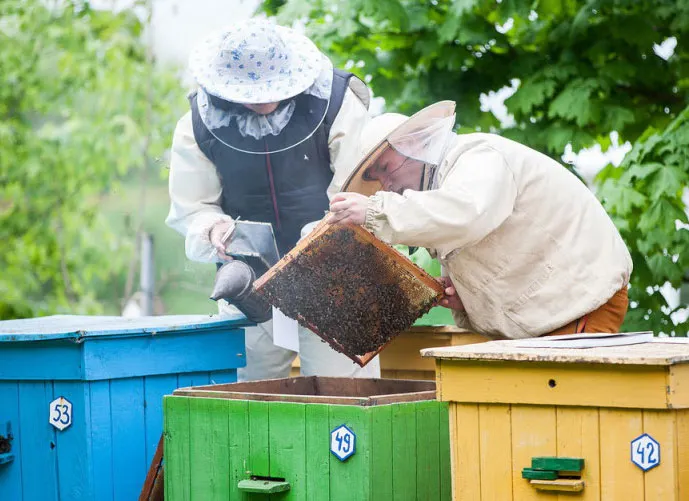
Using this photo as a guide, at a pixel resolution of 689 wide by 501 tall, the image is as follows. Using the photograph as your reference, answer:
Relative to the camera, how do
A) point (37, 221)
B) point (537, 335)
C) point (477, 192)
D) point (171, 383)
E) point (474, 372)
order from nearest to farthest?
point (474, 372)
point (477, 192)
point (537, 335)
point (171, 383)
point (37, 221)

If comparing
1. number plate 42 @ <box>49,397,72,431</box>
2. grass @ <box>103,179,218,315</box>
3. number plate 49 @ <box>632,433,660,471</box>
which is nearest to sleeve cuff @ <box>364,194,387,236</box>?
number plate 49 @ <box>632,433,660,471</box>

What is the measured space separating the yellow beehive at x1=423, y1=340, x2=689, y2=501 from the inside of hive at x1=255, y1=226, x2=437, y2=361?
0.59 m


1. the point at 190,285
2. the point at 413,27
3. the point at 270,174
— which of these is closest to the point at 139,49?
the point at 190,285

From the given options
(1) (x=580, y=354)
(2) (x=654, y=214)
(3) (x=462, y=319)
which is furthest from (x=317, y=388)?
(2) (x=654, y=214)

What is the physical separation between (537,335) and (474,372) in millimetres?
632

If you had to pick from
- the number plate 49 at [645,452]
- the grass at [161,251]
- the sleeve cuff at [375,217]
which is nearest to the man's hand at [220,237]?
the sleeve cuff at [375,217]

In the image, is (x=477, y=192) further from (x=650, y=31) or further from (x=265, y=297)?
(x=650, y=31)

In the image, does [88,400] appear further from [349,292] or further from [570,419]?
[570,419]

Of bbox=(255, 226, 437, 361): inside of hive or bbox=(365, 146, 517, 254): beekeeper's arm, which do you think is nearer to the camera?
bbox=(365, 146, 517, 254): beekeeper's arm

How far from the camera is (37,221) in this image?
354 inches

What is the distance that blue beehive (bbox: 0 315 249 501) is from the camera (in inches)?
117

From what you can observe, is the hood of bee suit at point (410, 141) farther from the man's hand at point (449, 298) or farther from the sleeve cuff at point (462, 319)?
the sleeve cuff at point (462, 319)

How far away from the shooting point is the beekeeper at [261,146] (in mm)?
3275

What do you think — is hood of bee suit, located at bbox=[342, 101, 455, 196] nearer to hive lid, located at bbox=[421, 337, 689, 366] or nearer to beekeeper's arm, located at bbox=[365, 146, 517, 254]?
beekeeper's arm, located at bbox=[365, 146, 517, 254]
